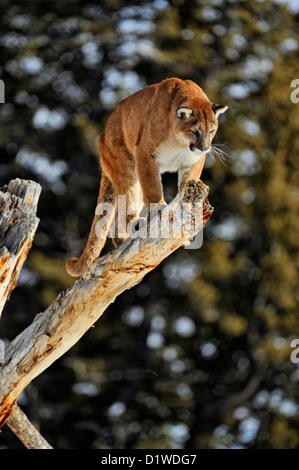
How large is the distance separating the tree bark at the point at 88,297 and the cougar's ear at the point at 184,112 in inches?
41.2

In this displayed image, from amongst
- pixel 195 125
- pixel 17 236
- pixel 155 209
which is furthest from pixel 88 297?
pixel 195 125

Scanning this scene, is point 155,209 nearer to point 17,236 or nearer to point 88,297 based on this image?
point 88,297

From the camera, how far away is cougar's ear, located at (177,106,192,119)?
6.18 metres

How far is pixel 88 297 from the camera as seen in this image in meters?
5.77

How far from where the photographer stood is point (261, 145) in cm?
1688

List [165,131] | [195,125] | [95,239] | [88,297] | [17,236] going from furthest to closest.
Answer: [95,239]
[165,131]
[195,125]
[17,236]
[88,297]

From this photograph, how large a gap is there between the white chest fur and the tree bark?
1.04 metres

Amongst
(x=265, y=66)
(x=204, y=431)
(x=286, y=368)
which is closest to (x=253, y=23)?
(x=265, y=66)

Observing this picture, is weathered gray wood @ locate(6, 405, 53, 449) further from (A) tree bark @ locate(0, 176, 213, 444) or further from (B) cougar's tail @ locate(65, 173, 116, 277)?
(B) cougar's tail @ locate(65, 173, 116, 277)

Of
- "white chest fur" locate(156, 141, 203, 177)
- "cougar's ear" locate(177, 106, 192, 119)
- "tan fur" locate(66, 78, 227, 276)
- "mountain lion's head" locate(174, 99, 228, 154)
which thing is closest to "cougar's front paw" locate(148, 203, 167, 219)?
"tan fur" locate(66, 78, 227, 276)

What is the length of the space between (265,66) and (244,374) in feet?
20.4

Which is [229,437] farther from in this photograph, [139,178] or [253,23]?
[139,178]

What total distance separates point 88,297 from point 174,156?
1385 millimetres

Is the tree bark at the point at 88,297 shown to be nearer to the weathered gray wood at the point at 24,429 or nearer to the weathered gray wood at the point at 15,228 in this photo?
the weathered gray wood at the point at 24,429
